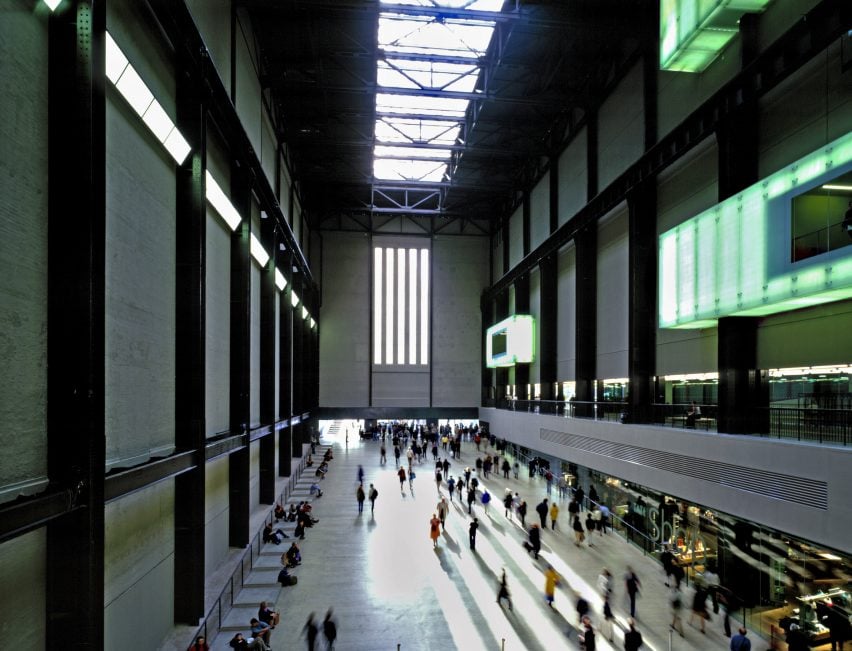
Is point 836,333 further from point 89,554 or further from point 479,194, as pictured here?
point 479,194

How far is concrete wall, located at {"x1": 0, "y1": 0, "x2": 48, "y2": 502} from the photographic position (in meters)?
5.95

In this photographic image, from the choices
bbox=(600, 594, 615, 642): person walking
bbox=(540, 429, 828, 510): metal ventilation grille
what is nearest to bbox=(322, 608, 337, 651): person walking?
bbox=(600, 594, 615, 642): person walking

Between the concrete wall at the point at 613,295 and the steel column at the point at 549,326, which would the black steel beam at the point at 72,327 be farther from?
the steel column at the point at 549,326

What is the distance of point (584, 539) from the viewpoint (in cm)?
1811

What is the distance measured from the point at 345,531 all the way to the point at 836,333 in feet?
49.9

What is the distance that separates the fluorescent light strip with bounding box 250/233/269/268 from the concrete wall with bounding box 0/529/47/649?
14.5 metres

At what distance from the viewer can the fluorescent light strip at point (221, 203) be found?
1405 centimetres

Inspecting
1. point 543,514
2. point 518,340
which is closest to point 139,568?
point 543,514

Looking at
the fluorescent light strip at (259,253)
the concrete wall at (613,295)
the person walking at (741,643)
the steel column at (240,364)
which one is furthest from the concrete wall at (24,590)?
the concrete wall at (613,295)

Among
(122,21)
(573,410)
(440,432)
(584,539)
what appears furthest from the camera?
(440,432)

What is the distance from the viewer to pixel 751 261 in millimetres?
11844

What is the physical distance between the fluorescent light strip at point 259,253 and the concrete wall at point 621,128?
13862 mm

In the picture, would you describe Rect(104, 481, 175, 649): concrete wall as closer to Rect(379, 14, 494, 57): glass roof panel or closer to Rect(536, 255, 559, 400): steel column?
Rect(379, 14, 494, 57): glass roof panel

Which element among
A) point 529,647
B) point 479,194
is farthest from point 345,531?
point 479,194
